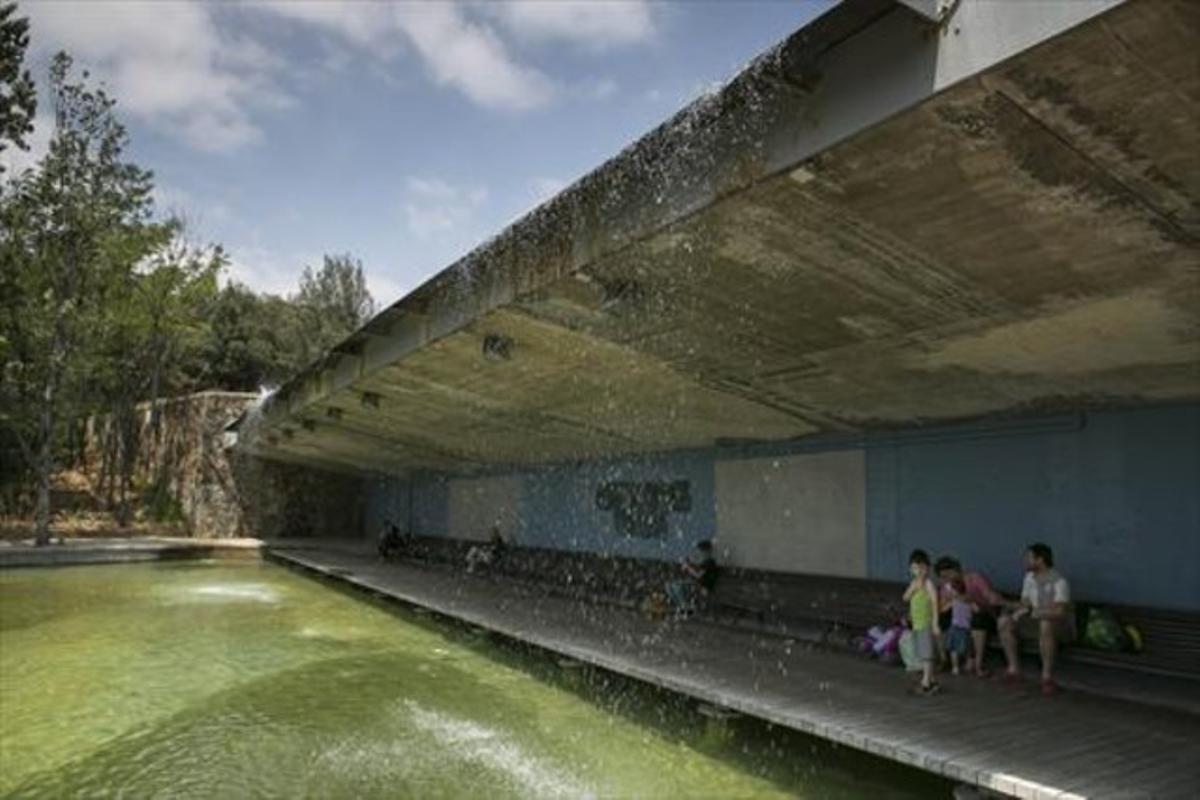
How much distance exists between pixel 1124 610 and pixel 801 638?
3.83 meters

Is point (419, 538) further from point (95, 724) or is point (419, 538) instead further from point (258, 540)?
point (95, 724)

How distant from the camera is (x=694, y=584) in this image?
13.9m

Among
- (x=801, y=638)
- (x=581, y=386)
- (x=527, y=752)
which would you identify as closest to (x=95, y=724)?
(x=527, y=752)

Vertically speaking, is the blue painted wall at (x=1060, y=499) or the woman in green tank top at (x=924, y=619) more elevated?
the blue painted wall at (x=1060, y=499)

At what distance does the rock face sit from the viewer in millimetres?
34156

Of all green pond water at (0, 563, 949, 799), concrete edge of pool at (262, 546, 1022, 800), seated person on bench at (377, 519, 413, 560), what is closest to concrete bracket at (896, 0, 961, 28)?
concrete edge of pool at (262, 546, 1022, 800)

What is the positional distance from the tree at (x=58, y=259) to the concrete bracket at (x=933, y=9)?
2899cm

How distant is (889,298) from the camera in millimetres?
7520

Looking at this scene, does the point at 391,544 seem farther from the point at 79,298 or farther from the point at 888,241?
the point at 888,241

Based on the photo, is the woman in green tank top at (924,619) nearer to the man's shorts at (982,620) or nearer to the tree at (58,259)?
the man's shorts at (982,620)

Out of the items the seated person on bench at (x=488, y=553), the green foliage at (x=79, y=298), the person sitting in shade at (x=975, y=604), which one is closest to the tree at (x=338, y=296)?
the green foliage at (x=79, y=298)

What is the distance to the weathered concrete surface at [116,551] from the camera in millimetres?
25109

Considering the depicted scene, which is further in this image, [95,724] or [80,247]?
[80,247]

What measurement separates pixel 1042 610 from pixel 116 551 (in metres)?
25.3
